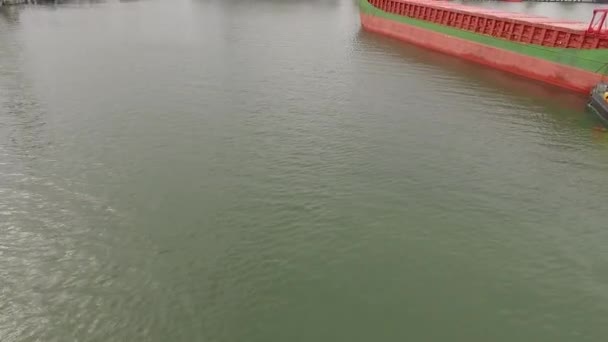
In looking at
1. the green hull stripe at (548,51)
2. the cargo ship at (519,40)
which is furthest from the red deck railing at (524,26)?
the green hull stripe at (548,51)

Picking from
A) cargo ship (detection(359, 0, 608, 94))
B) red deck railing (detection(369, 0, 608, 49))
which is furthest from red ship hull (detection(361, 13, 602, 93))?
red deck railing (detection(369, 0, 608, 49))

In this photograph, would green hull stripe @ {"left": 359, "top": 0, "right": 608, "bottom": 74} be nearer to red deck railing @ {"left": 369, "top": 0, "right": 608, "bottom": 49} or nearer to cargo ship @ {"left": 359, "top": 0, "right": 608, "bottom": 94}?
cargo ship @ {"left": 359, "top": 0, "right": 608, "bottom": 94}

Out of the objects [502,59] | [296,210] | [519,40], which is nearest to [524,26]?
[519,40]

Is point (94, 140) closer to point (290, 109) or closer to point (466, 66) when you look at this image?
point (290, 109)

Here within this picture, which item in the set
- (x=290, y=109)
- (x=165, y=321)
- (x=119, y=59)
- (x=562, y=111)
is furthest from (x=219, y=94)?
(x=562, y=111)

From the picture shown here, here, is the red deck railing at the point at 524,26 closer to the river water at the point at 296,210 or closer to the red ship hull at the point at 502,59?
the red ship hull at the point at 502,59

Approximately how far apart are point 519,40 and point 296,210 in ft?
103

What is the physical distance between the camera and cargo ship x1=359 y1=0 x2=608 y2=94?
106ft

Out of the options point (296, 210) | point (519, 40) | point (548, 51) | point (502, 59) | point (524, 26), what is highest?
point (524, 26)

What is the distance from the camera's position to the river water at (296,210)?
12.4m

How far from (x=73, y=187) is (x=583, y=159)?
1002 inches

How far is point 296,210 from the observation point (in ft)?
56.9

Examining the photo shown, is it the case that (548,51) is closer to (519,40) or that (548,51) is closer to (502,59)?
(519,40)

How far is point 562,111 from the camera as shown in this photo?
30.3m
